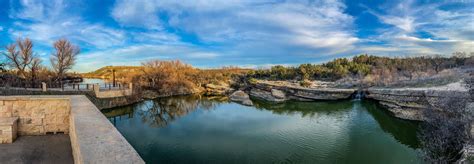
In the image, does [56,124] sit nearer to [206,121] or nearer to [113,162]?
[113,162]

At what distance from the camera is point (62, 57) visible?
25.1 metres

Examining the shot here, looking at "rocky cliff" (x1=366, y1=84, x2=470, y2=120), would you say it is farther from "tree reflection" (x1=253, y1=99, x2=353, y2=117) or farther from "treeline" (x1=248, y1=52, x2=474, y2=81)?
"treeline" (x1=248, y1=52, x2=474, y2=81)

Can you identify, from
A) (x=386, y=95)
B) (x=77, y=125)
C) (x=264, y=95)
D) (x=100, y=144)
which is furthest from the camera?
(x=264, y=95)

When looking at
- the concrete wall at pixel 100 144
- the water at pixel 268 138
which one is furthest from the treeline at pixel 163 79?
the concrete wall at pixel 100 144

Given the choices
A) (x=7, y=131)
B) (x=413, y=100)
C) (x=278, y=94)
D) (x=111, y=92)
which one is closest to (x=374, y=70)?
(x=278, y=94)

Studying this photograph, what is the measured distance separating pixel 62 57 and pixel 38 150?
2531 centimetres

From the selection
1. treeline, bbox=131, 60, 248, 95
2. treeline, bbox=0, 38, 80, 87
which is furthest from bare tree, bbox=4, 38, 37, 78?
treeline, bbox=131, 60, 248, 95

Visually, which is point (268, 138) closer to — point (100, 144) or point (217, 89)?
point (100, 144)

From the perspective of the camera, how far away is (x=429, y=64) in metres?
39.9

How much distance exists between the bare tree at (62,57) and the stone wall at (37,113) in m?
23.4

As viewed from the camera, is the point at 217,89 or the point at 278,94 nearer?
the point at 278,94

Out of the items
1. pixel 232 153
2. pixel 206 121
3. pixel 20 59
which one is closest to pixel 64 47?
pixel 20 59

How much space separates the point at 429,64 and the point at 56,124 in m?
50.2

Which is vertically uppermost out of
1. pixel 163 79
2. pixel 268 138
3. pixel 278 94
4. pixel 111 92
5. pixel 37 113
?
pixel 163 79
